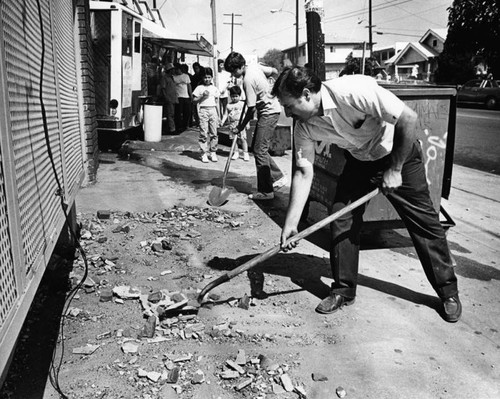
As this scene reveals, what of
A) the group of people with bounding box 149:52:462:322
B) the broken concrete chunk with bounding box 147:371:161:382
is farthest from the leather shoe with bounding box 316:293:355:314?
the broken concrete chunk with bounding box 147:371:161:382

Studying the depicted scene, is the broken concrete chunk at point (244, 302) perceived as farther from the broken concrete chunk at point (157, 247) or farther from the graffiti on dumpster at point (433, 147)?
the graffiti on dumpster at point (433, 147)

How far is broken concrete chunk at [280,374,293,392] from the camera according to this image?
9.49 ft

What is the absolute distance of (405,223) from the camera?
3781 mm

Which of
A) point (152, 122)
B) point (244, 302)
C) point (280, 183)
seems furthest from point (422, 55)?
point (244, 302)

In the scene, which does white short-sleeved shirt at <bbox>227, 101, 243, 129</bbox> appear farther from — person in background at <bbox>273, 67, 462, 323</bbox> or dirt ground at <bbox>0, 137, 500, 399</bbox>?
person in background at <bbox>273, 67, 462, 323</bbox>

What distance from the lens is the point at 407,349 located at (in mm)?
3328

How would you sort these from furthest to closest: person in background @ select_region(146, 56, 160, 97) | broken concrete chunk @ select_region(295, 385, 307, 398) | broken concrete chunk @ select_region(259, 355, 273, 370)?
person in background @ select_region(146, 56, 160, 97)
broken concrete chunk @ select_region(259, 355, 273, 370)
broken concrete chunk @ select_region(295, 385, 307, 398)

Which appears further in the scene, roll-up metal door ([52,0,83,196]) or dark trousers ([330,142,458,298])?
roll-up metal door ([52,0,83,196])

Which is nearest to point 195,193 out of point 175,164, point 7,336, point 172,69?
point 175,164

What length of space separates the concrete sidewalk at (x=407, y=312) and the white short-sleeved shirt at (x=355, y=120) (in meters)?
1.21

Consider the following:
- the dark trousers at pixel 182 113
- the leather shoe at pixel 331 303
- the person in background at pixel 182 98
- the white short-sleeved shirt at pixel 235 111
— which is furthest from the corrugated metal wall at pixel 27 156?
the dark trousers at pixel 182 113

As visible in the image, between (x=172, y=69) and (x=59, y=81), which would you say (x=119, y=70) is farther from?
(x=59, y=81)

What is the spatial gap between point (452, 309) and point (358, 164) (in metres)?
1.26

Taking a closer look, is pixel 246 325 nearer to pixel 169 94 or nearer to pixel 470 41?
pixel 169 94
